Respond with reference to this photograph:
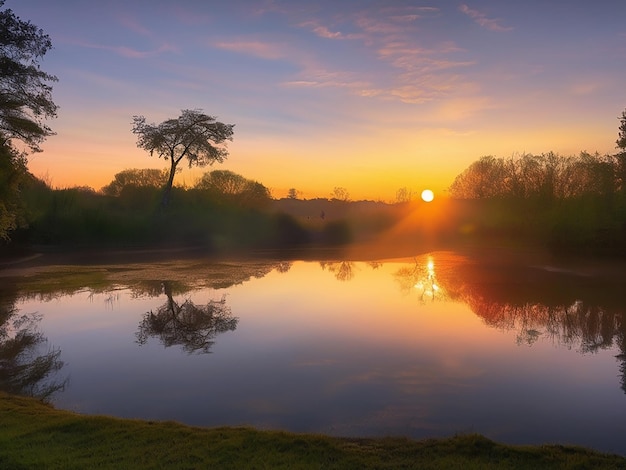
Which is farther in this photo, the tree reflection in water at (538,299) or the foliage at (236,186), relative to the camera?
the foliage at (236,186)

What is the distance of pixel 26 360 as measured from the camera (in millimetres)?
10070

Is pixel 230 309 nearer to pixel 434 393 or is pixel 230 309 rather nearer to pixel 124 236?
pixel 434 393

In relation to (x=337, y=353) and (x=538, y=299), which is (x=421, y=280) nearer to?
(x=538, y=299)

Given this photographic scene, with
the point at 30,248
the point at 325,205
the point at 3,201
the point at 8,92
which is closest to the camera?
the point at 8,92

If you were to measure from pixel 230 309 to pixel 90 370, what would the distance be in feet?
20.2

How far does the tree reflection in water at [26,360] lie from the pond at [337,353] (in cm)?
5

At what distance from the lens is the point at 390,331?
12461mm

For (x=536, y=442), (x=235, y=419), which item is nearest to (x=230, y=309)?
(x=235, y=419)

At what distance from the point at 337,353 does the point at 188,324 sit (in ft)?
16.5

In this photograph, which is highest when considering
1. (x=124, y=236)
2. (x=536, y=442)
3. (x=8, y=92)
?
(x=8, y=92)

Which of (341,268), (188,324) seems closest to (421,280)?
(341,268)

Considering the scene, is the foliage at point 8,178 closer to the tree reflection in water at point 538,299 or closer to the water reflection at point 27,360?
the water reflection at point 27,360

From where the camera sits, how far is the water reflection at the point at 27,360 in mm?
8375

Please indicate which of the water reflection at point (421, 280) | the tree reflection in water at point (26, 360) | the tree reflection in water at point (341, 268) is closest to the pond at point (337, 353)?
the tree reflection in water at point (26, 360)
